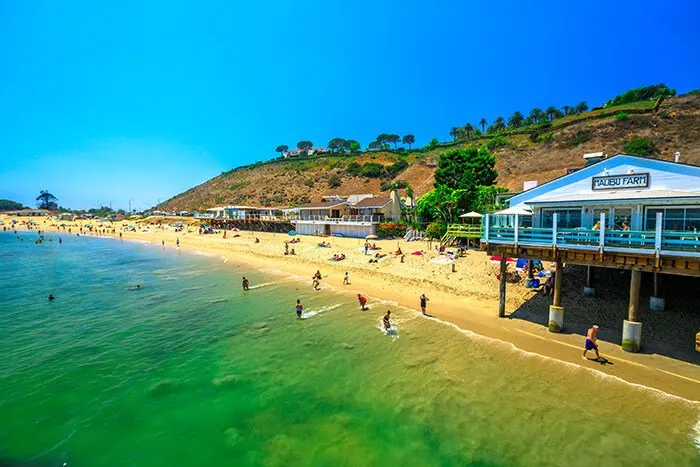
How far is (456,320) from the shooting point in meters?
17.8

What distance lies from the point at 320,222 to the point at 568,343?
137 feet

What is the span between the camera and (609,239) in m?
13.1

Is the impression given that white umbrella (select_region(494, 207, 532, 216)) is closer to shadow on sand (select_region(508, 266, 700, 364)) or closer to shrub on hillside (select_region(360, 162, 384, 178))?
shadow on sand (select_region(508, 266, 700, 364))

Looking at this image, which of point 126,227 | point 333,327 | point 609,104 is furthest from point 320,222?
point 609,104

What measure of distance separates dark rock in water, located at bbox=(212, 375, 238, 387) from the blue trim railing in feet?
44.0

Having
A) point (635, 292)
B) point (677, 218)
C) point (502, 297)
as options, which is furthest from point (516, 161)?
point (635, 292)

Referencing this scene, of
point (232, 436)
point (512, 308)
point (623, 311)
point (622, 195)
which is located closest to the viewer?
point (232, 436)

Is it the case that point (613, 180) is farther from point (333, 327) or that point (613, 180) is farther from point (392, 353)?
point (333, 327)

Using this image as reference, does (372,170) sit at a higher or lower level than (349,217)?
higher

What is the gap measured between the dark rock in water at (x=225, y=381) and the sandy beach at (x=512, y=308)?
9626 millimetres

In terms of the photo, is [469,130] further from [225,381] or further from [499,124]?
[225,381]

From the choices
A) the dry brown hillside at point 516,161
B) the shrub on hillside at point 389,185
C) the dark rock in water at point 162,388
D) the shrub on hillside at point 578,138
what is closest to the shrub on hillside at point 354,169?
the dry brown hillside at point 516,161

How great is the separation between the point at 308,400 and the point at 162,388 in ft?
20.0

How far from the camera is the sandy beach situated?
12.2 metres
